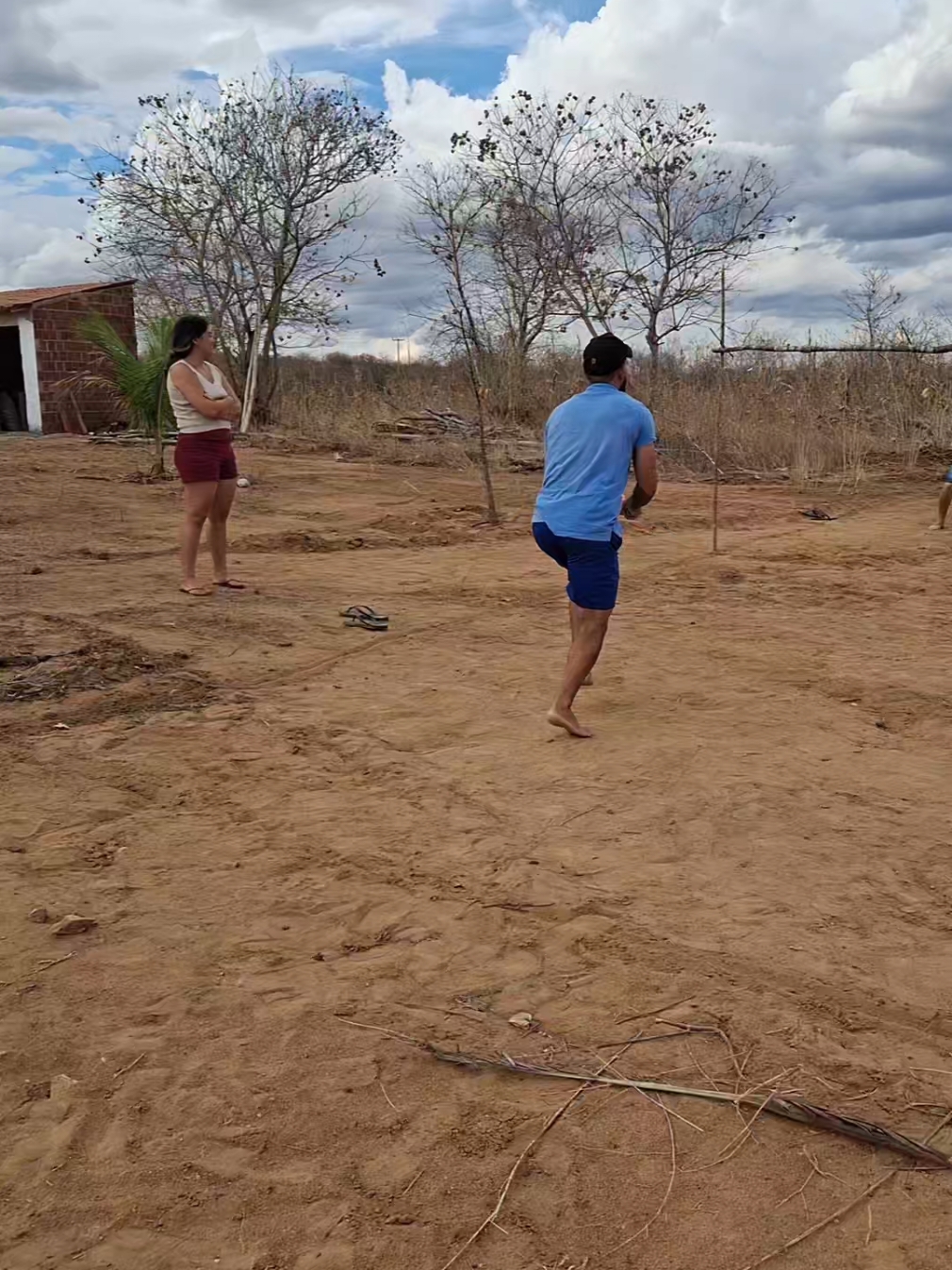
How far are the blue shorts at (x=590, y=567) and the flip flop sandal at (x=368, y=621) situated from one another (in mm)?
2080

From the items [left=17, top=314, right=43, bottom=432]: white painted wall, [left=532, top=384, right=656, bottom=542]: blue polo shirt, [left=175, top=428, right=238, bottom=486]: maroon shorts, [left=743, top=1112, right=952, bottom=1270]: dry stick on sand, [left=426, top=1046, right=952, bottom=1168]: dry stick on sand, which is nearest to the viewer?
[left=743, top=1112, right=952, bottom=1270]: dry stick on sand

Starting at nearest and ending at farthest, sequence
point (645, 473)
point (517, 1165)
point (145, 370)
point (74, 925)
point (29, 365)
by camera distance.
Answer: point (517, 1165) → point (74, 925) → point (645, 473) → point (145, 370) → point (29, 365)

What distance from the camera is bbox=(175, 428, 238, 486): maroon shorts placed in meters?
6.36

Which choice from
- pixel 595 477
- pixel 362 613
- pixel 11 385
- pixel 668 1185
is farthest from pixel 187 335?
pixel 11 385

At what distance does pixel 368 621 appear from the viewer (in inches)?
248

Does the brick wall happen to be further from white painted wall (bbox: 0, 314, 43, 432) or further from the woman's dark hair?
the woman's dark hair

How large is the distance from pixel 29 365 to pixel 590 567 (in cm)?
1736

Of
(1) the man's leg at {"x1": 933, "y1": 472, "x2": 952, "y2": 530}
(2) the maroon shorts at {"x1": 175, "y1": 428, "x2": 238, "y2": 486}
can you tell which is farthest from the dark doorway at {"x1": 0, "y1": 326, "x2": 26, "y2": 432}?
(1) the man's leg at {"x1": 933, "y1": 472, "x2": 952, "y2": 530}

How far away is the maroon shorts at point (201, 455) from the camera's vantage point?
636cm

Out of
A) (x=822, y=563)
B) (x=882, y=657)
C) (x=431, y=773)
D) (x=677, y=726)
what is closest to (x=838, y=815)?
(x=677, y=726)

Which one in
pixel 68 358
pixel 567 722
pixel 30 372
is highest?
pixel 68 358

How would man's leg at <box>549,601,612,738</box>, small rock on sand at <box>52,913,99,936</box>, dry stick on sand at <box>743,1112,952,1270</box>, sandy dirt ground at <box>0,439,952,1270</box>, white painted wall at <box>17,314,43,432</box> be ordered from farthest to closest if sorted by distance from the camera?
white painted wall at <box>17,314,43,432</box> < man's leg at <box>549,601,612,738</box> < small rock on sand at <box>52,913,99,936</box> < sandy dirt ground at <box>0,439,952,1270</box> < dry stick on sand at <box>743,1112,952,1270</box>

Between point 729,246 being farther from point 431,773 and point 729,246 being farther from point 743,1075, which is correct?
point 743,1075

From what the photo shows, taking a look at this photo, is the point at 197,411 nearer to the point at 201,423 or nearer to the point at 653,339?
the point at 201,423
